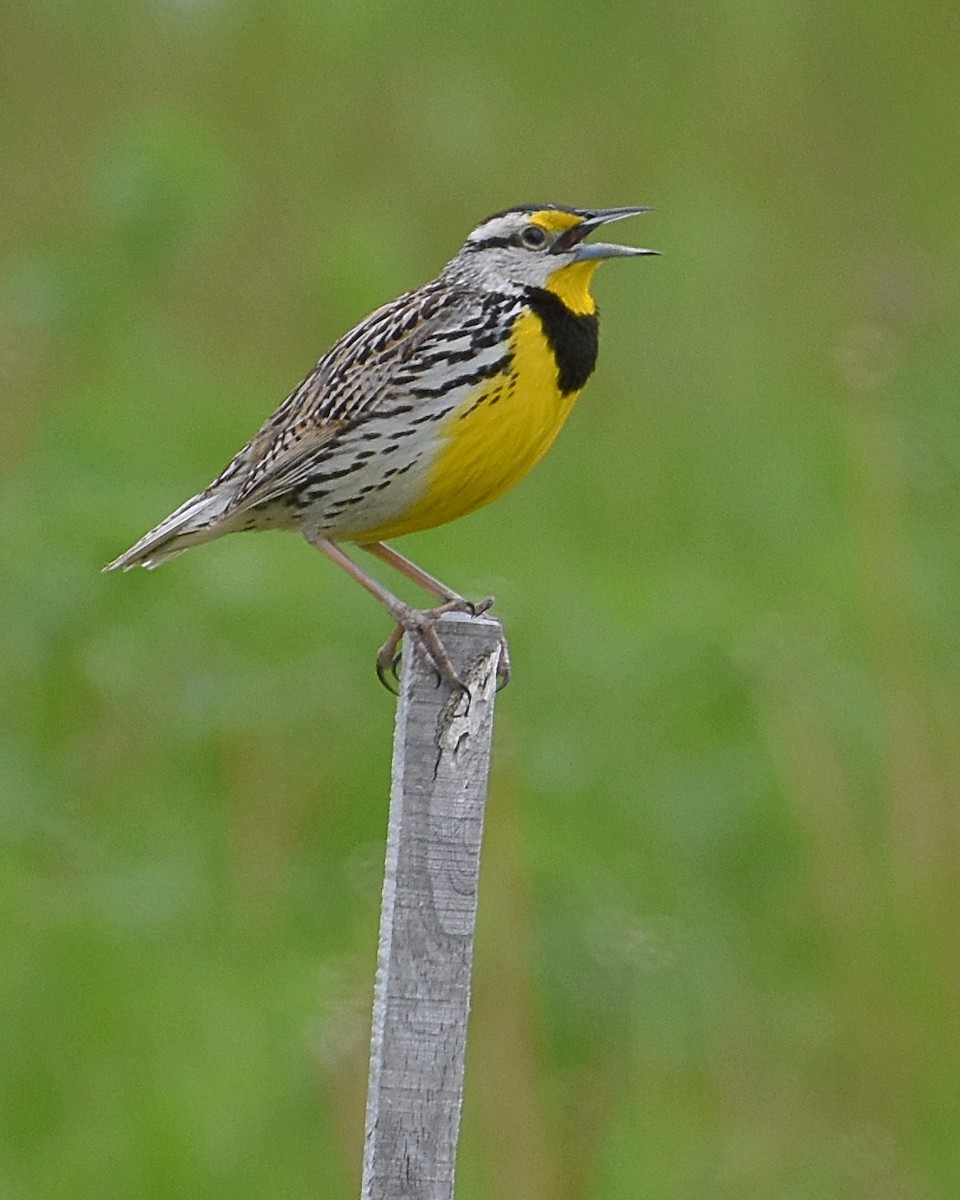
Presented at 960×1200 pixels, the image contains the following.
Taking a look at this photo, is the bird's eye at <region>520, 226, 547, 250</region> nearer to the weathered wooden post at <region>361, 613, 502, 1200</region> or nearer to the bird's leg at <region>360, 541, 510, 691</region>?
the bird's leg at <region>360, 541, 510, 691</region>

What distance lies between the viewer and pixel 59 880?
545 centimetres

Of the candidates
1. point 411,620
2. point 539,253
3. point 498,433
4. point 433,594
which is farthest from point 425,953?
point 539,253

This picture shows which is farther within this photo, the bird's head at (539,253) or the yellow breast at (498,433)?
the bird's head at (539,253)

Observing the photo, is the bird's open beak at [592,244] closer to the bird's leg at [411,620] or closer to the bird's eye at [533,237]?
the bird's eye at [533,237]

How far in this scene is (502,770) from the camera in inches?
184

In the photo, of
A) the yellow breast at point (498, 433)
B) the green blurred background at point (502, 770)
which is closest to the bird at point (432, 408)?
the yellow breast at point (498, 433)

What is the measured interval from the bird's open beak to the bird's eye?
0.08ft

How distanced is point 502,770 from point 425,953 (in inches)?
57.2

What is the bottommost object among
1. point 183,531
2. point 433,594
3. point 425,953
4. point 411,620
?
point 425,953

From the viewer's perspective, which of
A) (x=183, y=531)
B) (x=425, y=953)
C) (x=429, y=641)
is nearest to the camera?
(x=425, y=953)

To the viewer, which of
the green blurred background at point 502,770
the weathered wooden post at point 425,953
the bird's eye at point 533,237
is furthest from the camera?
the green blurred background at point 502,770

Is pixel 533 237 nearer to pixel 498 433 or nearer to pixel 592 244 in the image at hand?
pixel 592 244

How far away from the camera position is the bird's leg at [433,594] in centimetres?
380

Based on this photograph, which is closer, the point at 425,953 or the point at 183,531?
the point at 425,953
